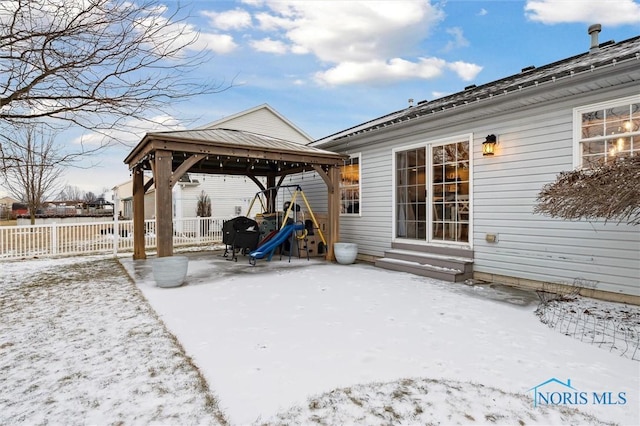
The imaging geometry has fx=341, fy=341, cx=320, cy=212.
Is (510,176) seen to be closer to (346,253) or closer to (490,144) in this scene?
(490,144)

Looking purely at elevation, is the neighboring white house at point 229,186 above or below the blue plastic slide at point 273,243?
above

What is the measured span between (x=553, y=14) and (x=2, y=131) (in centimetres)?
1027

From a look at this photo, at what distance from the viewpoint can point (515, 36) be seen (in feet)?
30.4

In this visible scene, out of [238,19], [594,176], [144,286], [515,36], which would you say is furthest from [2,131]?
[515,36]

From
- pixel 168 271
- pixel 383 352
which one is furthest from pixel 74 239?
pixel 383 352

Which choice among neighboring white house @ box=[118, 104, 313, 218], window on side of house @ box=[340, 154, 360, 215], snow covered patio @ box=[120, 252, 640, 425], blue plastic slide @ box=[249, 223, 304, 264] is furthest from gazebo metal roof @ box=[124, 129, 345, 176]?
neighboring white house @ box=[118, 104, 313, 218]

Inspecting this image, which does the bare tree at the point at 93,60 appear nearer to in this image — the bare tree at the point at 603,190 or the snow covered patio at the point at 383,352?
the snow covered patio at the point at 383,352

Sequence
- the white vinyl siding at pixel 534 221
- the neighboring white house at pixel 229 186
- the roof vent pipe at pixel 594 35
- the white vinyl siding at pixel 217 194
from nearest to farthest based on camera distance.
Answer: the white vinyl siding at pixel 534 221 → the roof vent pipe at pixel 594 35 → the neighboring white house at pixel 229 186 → the white vinyl siding at pixel 217 194

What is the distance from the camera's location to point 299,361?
272 cm

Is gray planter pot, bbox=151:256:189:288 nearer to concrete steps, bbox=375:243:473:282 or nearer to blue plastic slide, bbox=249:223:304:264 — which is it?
blue plastic slide, bbox=249:223:304:264

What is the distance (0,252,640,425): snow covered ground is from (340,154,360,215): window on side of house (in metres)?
3.86

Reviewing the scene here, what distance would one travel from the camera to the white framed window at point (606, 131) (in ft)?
13.8

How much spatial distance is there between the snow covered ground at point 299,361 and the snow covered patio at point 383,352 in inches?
0.5

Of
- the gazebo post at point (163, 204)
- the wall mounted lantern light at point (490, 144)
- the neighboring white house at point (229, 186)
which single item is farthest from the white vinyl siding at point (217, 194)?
the wall mounted lantern light at point (490, 144)
